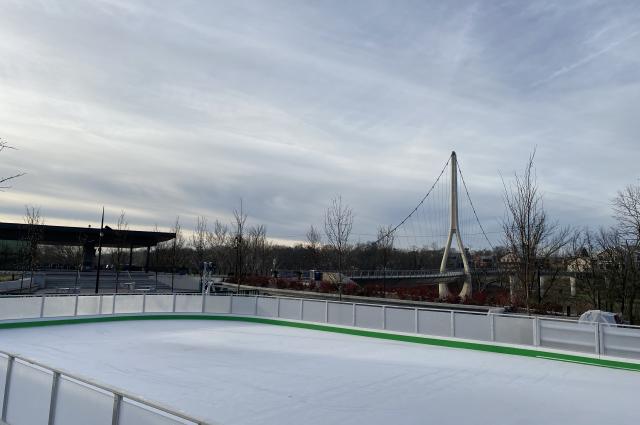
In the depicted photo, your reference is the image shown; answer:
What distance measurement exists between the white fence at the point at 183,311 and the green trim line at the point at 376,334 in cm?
26

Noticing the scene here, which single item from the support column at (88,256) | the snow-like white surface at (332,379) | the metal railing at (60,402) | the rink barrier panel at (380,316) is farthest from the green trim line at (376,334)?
the support column at (88,256)

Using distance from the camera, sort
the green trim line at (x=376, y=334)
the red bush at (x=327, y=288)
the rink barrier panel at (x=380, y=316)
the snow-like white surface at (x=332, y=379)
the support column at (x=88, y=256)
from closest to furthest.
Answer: the snow-like white surface at (x=332, y=379), the green trim line at (x=376, y=334), the rink barrier panel at (x=380, y=316), the red bush at (x=327, y=288), the support column at (x=88, y=256)

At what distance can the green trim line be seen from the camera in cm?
1403

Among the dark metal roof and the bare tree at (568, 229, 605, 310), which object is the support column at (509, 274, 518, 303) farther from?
the dark metal roof

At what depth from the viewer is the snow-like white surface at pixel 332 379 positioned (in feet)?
29.3

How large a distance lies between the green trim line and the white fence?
0.26 m

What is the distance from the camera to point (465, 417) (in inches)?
346

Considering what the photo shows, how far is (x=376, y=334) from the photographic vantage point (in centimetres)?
1906

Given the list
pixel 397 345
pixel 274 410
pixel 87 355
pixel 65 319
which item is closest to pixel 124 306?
pixel 65 319

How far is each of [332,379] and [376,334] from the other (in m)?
7.74

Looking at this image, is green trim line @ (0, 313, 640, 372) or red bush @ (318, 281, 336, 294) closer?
green trim line @ (0, 313, 640, 372)

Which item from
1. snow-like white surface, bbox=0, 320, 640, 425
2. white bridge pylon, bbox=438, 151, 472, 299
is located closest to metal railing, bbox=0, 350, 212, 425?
snow-like white surface, bbox=0, 320, 640, 425

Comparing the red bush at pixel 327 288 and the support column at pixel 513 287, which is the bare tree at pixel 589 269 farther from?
the red bush at pixel 327 288

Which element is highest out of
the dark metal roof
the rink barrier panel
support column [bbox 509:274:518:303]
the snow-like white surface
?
the dark metal roof
